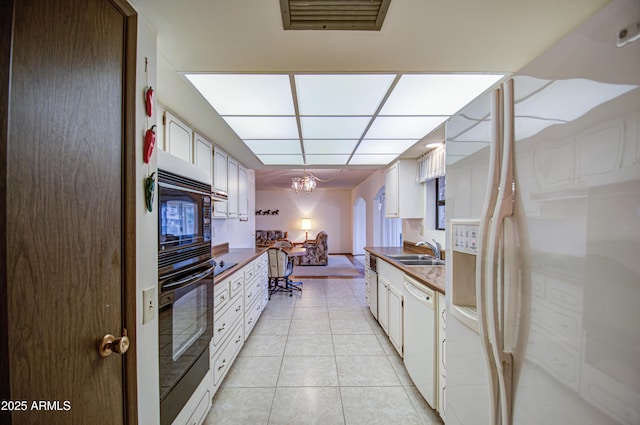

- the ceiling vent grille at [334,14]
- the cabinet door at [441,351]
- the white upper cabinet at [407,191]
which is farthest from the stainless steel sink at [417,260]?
the ceiling vent grille at [334,14]

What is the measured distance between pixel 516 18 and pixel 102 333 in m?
2.12

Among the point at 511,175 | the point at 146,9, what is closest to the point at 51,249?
the point at 146,9

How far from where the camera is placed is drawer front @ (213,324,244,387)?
1.86 meters

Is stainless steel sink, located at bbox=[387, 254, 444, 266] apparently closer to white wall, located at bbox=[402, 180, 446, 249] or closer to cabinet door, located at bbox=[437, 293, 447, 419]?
white wall, located at bbox=[402, 180, 446, 249]

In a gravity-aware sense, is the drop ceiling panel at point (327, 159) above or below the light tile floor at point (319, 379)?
above

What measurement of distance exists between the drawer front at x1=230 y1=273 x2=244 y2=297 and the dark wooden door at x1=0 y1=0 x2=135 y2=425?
4.13 feet

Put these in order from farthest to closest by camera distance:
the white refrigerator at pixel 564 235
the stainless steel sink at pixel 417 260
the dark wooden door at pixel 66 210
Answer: the stainless steel sink at pixel 417 260
the dark wooden door at pixel 66 210
the white refrigerator at pixel 564 235

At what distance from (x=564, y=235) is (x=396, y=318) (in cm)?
206

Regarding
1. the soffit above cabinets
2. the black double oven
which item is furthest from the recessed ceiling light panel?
the black double oven

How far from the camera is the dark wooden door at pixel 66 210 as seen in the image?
60 cm

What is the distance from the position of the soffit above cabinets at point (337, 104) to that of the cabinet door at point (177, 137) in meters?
0.42

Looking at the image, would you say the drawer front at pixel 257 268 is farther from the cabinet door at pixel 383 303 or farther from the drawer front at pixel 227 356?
the cabinet door at pixel 383 303

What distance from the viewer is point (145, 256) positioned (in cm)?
106

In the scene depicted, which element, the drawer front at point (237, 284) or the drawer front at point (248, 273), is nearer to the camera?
the drawer front at point (237, 284)
